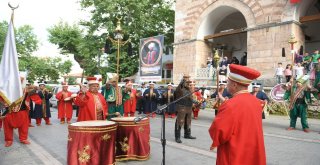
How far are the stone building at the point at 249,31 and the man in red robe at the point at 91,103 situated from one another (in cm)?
1392

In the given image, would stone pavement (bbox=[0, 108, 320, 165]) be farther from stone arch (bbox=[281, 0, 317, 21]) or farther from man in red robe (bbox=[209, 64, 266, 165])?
stone arch (bbox=[281, 0, 317, 21])

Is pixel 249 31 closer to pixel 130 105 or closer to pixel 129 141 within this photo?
pixel 130 105

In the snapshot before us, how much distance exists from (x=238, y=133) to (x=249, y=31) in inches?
705

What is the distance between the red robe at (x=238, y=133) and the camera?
3207mm

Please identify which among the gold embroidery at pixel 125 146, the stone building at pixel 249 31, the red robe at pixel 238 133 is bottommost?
the gold embroidery at pixel 125 146

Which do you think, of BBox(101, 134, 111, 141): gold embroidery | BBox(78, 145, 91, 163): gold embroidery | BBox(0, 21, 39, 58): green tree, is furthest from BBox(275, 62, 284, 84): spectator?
BBox(0, 21, 39, 58): green tree

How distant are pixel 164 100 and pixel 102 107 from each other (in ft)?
31.9

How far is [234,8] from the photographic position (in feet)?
70.5

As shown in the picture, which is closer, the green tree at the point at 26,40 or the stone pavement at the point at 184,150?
the stone pavement at the point at 184,150

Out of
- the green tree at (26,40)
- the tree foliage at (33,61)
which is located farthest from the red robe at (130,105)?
the green tree at (26,40)

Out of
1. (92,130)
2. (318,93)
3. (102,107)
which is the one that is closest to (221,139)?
(92,130)

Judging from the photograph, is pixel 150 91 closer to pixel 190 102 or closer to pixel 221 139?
pixel 190 102

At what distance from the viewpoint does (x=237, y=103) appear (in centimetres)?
328

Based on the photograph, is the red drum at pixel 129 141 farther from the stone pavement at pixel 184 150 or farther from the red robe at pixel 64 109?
the red robe at pixel 64 109
